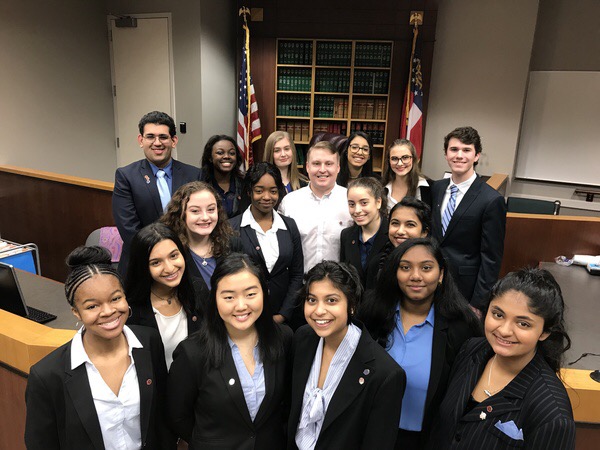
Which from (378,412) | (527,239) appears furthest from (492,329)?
(527,239)

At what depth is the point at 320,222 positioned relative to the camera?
267cm

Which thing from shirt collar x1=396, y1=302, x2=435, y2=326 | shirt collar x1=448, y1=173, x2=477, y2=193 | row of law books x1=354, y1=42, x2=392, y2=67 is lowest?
shirt collar x1=396, y1=302, x2=435, y2=326

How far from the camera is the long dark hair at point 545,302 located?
1.32m

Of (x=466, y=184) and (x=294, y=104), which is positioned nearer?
(x=466, y=184)

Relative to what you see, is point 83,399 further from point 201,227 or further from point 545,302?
point 545,302

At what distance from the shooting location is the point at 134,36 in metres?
6.21

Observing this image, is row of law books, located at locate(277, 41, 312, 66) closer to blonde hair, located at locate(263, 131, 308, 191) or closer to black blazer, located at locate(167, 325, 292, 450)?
blonde hair, located at locate(263, 131, 308, 191)

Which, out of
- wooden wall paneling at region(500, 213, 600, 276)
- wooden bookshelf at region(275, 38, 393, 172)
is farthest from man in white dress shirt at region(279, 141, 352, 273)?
wooden bookshelf at region(275, 38, 393, 172)

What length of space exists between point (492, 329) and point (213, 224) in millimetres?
1403

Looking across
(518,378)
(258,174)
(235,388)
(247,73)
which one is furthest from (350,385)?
(247,73)

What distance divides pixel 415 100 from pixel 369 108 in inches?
28.3

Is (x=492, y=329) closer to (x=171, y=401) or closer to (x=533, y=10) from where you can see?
(x=171, y=401)

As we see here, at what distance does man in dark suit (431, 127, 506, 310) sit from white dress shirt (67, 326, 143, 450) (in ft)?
5.82

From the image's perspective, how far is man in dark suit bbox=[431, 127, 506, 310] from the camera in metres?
2.54
